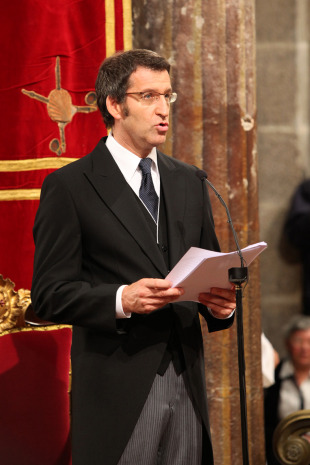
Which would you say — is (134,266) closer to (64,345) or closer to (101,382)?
(101,382)

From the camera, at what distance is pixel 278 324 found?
5410 mm

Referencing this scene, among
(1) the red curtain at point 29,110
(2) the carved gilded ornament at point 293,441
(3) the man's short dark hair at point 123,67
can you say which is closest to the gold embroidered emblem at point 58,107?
(1) the red curtain at point 29,110

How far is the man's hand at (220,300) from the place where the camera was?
81.7 inches

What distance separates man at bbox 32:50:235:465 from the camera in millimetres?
2037

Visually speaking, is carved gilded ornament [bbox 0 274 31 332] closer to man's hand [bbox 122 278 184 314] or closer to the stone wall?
man's hand [bbox 122 278 184 314]

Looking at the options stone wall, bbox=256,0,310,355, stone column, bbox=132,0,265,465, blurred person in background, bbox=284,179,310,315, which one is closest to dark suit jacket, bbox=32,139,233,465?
stone column, bbox=132,0,265,465

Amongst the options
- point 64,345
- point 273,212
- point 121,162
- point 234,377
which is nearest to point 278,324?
point 273,212

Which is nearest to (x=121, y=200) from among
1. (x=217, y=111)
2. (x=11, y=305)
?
(x=11, y=305)

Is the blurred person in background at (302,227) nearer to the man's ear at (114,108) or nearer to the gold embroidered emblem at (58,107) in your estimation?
the gold embroidered emblem at (58,107)

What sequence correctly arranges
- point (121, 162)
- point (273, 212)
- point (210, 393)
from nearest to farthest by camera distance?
point (121, 162), point (210, 393), point (273, 212)

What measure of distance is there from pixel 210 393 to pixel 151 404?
1.39m

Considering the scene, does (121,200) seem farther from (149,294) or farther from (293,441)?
(293,441)

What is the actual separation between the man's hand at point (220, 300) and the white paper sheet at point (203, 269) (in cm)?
2

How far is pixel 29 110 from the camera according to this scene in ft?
10.4
